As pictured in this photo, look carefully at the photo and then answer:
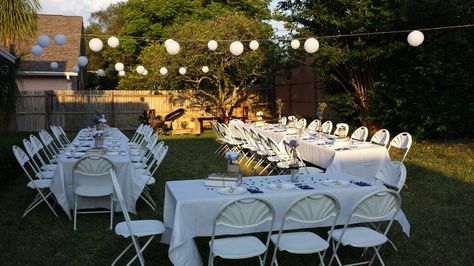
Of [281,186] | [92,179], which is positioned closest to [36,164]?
[92,179]

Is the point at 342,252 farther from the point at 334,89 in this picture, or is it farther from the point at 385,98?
the point at 334,89

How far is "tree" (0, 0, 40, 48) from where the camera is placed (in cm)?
1202

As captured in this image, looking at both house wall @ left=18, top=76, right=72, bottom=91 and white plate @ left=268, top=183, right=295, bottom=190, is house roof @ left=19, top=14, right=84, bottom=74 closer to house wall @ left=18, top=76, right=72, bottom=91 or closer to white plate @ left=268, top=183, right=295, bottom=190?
house wall @ left=18, top=76, right=72, bottom=91

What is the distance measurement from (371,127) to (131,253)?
10.1m

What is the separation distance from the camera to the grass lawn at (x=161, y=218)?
420 cm

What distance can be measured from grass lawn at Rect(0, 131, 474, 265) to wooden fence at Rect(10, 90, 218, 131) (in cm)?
913

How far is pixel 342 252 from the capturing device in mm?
4250

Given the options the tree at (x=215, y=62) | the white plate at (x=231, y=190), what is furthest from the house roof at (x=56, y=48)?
the white plate at (x=231, y=190)

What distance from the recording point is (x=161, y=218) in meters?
5.54

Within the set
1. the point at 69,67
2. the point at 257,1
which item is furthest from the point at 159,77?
the point at 257,1

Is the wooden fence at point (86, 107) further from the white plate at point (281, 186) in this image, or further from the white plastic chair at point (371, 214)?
the white plastic chair at point (371, 214)

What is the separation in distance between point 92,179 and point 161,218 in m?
0.94

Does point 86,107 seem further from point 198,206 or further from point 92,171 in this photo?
point 198,206

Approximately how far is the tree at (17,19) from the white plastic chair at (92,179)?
853 centimetres
